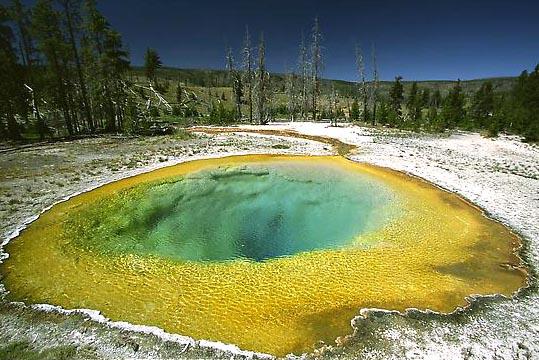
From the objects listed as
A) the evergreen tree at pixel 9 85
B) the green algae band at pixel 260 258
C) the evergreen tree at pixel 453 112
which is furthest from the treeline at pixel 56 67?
the evergreen tree at pixel 453 112

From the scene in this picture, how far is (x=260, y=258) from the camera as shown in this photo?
10.6m

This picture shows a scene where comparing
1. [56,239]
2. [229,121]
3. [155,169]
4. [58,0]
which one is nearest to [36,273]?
[56,239]

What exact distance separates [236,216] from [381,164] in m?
11.8

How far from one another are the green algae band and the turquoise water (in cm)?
7

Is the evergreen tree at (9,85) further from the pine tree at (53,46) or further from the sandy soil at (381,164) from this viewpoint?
the sandy soil at (381,164)

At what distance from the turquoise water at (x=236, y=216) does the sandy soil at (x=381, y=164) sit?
315 centimetres

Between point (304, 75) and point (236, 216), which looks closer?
point (236, 216)

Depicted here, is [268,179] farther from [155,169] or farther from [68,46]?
[68,46]

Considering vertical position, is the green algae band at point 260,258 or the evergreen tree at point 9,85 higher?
the evergreen tree at point 9,85

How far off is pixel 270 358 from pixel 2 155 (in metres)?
24.8

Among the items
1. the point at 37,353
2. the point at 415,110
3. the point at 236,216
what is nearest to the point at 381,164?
the point at 236,216

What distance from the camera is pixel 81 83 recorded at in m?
31.8

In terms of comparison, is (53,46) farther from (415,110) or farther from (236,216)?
(415,110)

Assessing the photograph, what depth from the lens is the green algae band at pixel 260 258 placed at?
771cm
